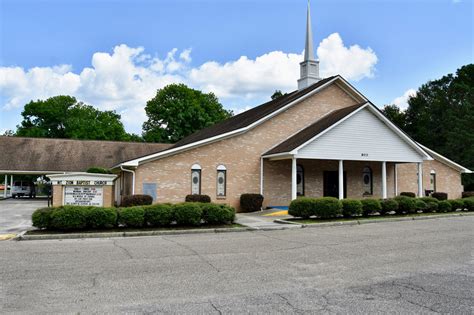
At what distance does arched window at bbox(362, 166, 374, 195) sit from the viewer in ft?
90.6

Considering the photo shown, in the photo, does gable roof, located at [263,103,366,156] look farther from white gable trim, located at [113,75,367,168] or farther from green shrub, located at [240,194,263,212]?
green shrub, located at [240,194,263,212]

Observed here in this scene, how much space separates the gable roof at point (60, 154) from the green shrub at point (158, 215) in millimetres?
27474

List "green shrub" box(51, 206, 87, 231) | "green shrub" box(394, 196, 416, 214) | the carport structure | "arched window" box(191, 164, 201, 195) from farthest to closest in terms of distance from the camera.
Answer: the carport structure, "arched window" box(191, 164, 201, 195), "green shrub" box(394, 196, 416, 214), "green shrub" box(51, 206, 87, 231)

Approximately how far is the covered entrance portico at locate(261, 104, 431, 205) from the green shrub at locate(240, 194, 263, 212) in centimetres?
116

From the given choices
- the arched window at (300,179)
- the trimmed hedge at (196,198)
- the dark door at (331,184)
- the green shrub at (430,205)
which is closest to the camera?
the green shrub at (430,205)

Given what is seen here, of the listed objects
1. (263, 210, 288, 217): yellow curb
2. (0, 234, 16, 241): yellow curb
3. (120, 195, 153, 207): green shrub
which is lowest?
(0, 234, 16, 241): yellow curb

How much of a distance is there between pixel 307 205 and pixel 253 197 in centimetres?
551

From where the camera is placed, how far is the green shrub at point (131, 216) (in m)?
14.8

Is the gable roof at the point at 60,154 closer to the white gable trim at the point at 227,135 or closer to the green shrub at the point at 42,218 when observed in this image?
the white gable trim at the point at 227,135

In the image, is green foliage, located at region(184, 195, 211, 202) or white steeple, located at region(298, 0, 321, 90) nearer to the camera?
green foliage, located at region(184, 195, 211, 202)

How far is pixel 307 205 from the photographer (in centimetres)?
1809

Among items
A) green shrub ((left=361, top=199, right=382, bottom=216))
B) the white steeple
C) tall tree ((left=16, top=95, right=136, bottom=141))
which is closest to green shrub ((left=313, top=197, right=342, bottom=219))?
green shrub ((left=361, top=199, right=382, bottom=216))

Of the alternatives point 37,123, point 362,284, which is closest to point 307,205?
point 362,284

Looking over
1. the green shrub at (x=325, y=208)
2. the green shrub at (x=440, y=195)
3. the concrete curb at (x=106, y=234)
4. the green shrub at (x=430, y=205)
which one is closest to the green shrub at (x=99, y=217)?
the concrete curb at (x=106, y=234)
